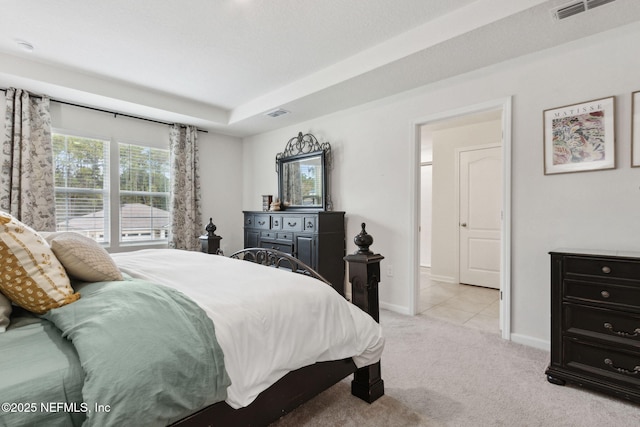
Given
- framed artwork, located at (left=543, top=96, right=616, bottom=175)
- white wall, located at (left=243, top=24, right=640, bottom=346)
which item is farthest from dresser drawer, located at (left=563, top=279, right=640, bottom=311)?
framed artwork, located at (left=543, top=96, right=616, bottom=175)

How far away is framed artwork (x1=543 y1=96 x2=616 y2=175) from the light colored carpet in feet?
4.85

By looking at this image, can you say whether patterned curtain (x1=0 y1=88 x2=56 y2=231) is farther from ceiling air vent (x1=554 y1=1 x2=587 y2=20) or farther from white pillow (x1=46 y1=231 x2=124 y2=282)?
ceiling air vent (x1=554 y1=1 x2=587 y2=20)

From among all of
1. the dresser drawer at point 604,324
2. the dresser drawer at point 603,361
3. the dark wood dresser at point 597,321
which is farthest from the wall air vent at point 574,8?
the dresser drawer at point 603,361

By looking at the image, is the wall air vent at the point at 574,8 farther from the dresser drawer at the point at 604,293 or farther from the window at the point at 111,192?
the window at the point at 111,192

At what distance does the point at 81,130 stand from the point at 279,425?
4.08m

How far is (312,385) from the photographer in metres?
1.49

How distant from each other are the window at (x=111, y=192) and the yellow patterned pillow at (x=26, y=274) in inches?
127

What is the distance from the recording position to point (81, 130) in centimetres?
381

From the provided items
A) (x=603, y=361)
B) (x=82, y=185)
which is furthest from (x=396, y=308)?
(x=82, y=185)

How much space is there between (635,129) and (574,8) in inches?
36.6

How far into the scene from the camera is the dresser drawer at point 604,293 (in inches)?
70.7

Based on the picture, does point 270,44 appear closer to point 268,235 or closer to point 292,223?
point 292,223

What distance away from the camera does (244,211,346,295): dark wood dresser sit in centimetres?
365

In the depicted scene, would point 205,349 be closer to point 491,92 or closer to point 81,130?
point 491,92
